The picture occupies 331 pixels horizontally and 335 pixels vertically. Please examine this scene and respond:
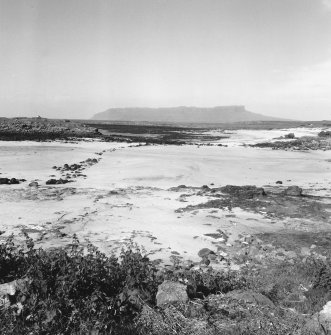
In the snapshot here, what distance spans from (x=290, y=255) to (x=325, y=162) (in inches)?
756

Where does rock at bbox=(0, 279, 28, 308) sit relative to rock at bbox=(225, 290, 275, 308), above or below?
above

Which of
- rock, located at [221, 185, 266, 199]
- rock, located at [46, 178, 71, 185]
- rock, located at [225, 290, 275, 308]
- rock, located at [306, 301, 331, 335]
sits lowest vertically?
rock, located at [225, 290, 275, 308]

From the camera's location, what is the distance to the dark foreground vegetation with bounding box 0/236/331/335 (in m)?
4.21

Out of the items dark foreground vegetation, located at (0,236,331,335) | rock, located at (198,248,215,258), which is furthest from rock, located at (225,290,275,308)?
rock, located at (198,248,215,258)

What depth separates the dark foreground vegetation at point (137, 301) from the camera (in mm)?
4215

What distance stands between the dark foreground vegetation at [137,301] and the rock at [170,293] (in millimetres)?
72

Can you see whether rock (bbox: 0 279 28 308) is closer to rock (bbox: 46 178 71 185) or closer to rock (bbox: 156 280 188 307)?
rock (bbox: 156 280 188 307)

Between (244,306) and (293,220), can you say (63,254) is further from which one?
(293,220)

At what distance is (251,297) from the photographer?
5.12m

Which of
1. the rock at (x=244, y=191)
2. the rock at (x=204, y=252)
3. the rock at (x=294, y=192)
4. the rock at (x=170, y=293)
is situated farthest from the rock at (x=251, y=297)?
the rock at (x=294, y=192)

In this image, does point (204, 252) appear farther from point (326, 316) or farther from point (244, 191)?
point (244, 191)

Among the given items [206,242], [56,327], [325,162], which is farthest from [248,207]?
[325,162]

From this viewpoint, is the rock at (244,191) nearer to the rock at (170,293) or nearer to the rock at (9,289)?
the rock at (170,293)

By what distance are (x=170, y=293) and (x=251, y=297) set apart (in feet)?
3.91
